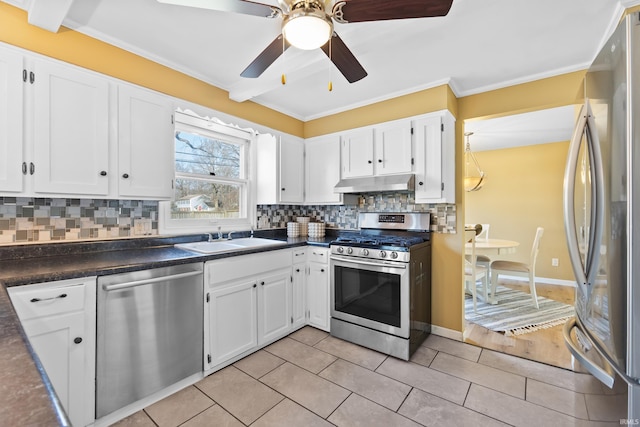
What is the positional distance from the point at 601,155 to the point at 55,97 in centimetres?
285

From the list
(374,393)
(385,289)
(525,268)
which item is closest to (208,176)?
(385,289)

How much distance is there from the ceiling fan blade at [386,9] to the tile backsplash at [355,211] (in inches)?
75.8

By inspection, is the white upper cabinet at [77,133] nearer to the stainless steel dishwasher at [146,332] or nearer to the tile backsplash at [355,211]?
the stainless steel dishwasher at [146,332]

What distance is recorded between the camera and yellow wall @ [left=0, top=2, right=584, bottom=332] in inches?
76.8

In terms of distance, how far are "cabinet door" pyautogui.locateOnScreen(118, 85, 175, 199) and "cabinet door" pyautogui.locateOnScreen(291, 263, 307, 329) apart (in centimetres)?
141

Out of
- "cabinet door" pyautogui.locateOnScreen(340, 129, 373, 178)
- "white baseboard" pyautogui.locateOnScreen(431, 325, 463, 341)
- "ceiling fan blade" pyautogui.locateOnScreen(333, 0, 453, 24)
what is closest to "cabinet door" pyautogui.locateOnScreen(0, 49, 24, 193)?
"ceiling fan blade" pyautogui.locateOnScreen(333, 0, 453, 24)

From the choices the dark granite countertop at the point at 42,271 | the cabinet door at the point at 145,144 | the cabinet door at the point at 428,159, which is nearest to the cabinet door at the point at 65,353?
the dark granite countertop at the point at 42,271

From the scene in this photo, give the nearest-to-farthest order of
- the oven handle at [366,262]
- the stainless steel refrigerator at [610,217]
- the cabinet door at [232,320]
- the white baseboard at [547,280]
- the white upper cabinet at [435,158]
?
1. the stainless steel refrigerator at [610,217]
2. the cabinet door at [232,320]
3. the oven handle at [366,262]
4. the white upper cabinet at [435,158]
5. the white baseboard at [547,280]

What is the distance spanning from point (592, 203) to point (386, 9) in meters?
1.20

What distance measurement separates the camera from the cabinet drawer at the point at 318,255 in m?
2.92

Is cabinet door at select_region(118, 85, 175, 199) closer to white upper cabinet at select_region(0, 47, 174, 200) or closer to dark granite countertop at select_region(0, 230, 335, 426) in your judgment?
white upper cabinet at select_region(0, 47, 174, 200)

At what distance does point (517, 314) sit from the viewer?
11.4 ft

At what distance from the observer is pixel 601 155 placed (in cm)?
105

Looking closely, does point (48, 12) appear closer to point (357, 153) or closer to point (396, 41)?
point (396, 41)
